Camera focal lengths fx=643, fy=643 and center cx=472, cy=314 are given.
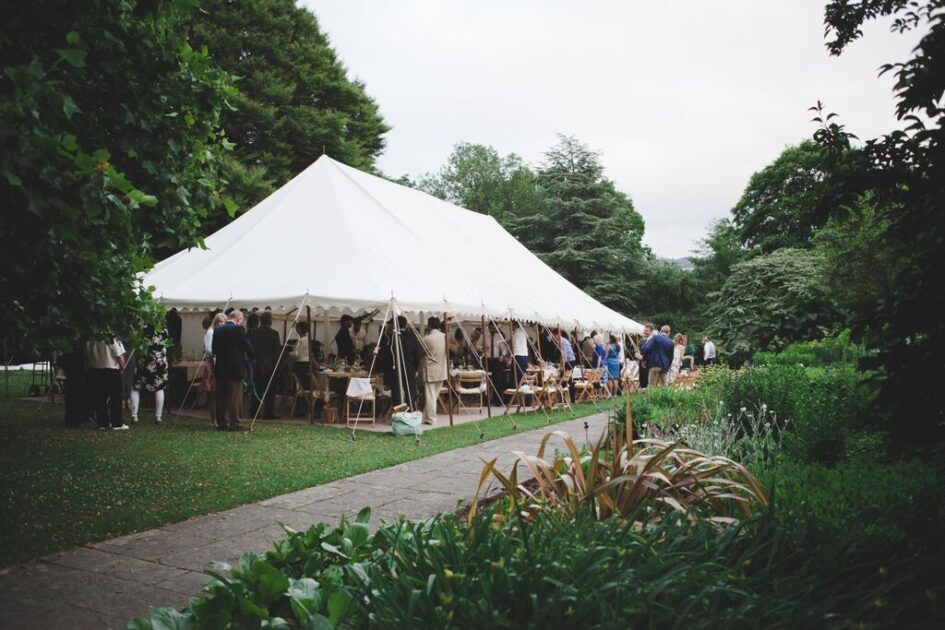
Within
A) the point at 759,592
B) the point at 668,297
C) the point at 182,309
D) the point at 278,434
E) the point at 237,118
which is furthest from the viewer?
the point at 668,297

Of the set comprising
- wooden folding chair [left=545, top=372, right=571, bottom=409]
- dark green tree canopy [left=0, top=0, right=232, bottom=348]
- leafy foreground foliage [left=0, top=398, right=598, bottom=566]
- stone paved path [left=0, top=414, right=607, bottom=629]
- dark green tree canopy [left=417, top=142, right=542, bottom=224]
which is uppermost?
dark green tree canopy [left=417, top=142, right=542, bottom=224]

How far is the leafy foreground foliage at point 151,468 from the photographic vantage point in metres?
5.09

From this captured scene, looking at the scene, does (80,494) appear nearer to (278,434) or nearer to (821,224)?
(278,434)

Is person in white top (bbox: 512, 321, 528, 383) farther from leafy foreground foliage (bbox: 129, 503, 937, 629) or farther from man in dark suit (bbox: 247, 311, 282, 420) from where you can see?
leafy foreground foliage (bbox: 129, 503, 937, 629)

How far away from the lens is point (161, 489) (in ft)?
20.4

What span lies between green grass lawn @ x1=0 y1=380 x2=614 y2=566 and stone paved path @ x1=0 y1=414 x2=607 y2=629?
262 mm

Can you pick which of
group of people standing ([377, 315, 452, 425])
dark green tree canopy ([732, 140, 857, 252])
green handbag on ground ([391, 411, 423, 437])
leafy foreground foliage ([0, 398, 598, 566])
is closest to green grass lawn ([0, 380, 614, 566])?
leafy foreground foliage ([0, 398, 598, 566])

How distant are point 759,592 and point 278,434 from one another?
8989 millimetres

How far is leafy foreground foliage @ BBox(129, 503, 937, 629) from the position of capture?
1.88 metres

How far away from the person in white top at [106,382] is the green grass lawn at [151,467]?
363 mm

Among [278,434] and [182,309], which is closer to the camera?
[278,434]

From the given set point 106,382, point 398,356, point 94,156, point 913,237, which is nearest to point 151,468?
point 106,382

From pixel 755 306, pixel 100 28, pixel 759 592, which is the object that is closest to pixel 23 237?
pixel 100 28

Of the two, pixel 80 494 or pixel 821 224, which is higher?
pixel 821 224
